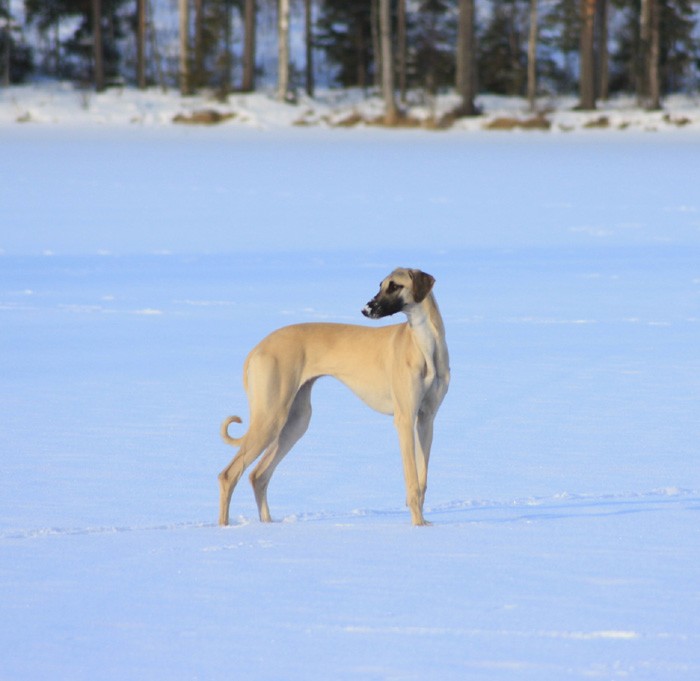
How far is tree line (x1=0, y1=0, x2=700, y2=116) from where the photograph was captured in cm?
4653

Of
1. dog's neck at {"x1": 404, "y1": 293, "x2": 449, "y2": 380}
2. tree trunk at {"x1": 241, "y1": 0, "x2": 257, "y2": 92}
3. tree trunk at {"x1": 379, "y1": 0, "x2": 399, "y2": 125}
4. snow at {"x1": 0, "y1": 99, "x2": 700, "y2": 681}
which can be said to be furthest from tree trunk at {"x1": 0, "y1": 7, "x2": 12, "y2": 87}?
dog's neck at {"x1": 404, "y1": 293, "x2": 449, "y2": 380}

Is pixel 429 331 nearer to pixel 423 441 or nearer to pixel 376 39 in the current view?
pixel 423 441

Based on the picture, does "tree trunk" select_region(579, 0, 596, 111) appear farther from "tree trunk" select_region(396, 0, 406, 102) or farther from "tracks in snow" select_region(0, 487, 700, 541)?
"tracks in snow" select_region(0, 487, 700, 541)

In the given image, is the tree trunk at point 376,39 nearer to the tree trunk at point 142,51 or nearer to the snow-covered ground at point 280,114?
the snow-covered ground at point 280,114

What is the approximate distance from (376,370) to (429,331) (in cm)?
31

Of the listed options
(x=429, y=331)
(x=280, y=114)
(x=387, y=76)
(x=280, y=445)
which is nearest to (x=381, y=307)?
(x=429, y=331)

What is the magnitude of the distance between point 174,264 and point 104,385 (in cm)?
648

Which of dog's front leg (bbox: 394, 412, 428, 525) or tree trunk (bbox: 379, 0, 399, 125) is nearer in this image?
dog's front leg (bbox: 394, 412, 428, 525)

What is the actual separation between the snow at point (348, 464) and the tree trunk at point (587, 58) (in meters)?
26.4

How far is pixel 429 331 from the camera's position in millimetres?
5543

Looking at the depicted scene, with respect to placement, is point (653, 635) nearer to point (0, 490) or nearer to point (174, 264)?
point (0, 490)

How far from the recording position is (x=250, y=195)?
74.9 ft

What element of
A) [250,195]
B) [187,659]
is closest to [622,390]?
[187,659]

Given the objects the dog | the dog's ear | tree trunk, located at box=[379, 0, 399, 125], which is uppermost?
tree trunk, located at box=[379, 0, 399, 125]
